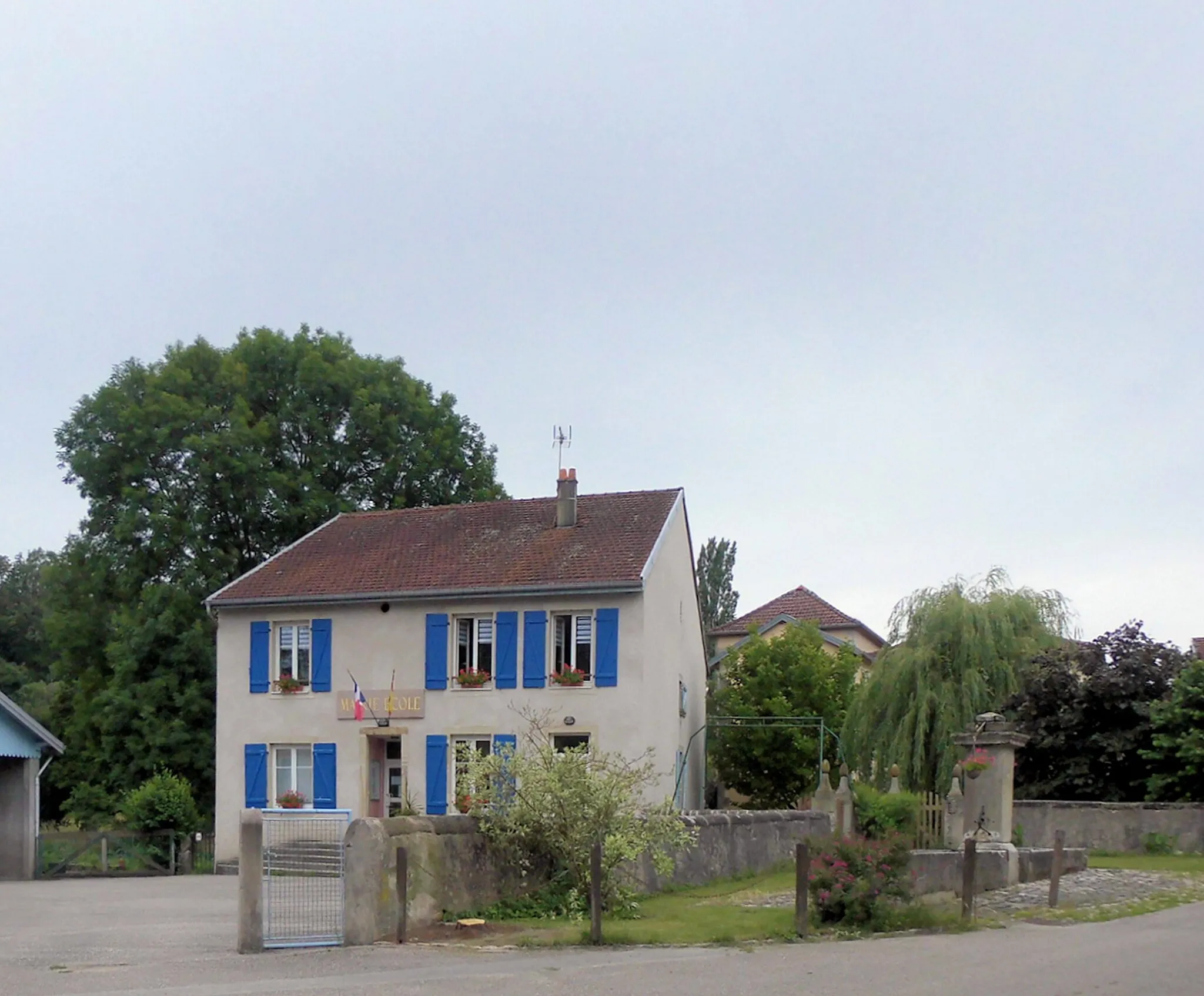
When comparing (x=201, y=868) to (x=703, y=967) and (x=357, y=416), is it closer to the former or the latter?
(x=357, y=416)

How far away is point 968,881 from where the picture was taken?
15.6 meters

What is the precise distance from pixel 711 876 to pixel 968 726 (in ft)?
38.2

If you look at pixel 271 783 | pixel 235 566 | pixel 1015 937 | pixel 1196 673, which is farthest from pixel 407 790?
pixel 1015 937

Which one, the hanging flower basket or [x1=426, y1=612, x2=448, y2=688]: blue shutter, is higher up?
[x1=426, y1=612, x2=448, y2=688]: blue shutter

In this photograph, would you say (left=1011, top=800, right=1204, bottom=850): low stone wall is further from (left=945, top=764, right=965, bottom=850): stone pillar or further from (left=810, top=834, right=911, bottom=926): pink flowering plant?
(left=810, top=834, right=911, bottom=926): pink flowering plant

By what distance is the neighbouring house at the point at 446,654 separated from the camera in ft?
100

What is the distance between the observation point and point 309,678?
107 ft

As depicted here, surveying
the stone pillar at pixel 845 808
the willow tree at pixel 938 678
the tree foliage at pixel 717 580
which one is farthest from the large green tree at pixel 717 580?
the stone pillar at pixel 845 808

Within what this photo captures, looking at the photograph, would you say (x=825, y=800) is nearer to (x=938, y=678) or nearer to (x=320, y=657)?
(x=938, y=678)

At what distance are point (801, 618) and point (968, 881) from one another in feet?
125

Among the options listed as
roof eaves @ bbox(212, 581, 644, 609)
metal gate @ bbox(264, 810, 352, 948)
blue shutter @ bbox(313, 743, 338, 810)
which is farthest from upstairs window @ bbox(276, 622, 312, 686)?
metal gate @ bbox(264, 810, 352, 948)

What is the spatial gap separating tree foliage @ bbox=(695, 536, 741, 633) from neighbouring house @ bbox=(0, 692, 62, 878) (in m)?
44.6

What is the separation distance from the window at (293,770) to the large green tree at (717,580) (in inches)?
1590

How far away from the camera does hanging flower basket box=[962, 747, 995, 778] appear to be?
21.8 meters
